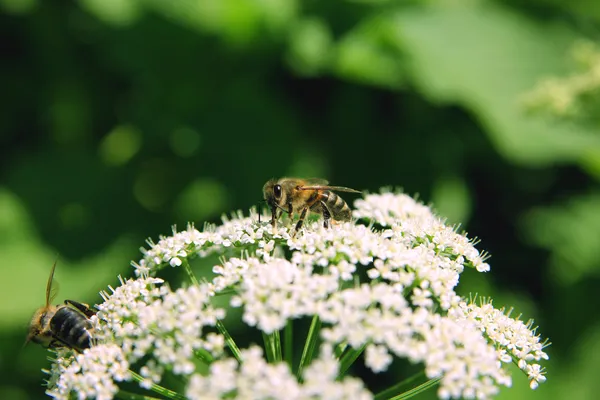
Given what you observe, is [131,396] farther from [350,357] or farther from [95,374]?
[350,357]

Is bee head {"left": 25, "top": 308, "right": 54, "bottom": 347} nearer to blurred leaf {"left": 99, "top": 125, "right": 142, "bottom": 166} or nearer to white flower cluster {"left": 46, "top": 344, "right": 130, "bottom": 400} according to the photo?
white flower cluster {"left": 46, "top": 344, "right": 130, "bottom": 400}

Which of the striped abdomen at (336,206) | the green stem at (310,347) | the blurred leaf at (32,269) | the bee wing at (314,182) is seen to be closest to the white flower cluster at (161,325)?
the green stem at (310,347)

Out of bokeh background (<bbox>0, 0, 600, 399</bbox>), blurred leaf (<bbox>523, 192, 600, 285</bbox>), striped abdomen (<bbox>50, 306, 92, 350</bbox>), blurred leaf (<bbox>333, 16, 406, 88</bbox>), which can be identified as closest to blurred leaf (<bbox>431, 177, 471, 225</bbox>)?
bokeh background (<bbox>0, 0, 600, 399</bbox>)

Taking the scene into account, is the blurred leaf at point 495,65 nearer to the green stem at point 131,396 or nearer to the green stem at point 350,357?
the green stem at point 350,357

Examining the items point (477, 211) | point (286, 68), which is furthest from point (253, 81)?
point (477, 211)

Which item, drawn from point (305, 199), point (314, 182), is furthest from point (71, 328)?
point (314, 182)

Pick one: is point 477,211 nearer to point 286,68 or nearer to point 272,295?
point 286,68
